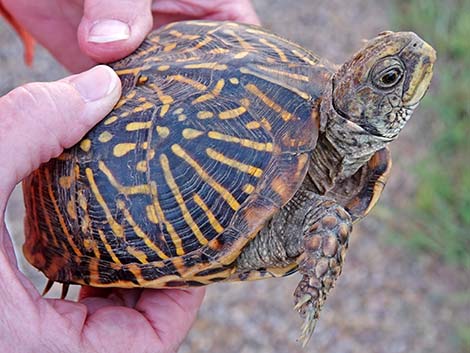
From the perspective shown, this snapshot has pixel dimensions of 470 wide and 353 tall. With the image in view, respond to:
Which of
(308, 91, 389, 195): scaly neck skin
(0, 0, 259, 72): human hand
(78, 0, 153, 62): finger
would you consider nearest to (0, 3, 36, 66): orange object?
(0, 0, 259, 72): human hand

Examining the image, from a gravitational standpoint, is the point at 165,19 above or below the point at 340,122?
below

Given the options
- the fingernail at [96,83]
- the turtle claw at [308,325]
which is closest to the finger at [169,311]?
the turtle claw at [308,325]

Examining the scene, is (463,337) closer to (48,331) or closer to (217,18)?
(217,18)

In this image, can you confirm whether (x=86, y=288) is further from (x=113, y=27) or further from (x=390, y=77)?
(x=390, y=77)

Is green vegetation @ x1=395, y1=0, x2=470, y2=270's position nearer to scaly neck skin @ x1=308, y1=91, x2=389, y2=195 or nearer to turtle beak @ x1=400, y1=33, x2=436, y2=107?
scaly neck skin @ x1=308, y1=91, x2=389, y2=195

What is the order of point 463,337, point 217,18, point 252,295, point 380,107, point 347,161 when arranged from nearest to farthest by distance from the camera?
point 380,107, point 347,161, point 217,18, point 463,337, point 252,295

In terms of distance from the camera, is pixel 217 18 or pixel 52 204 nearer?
pixel 52 204

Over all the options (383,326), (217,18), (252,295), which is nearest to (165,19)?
(217,18)
